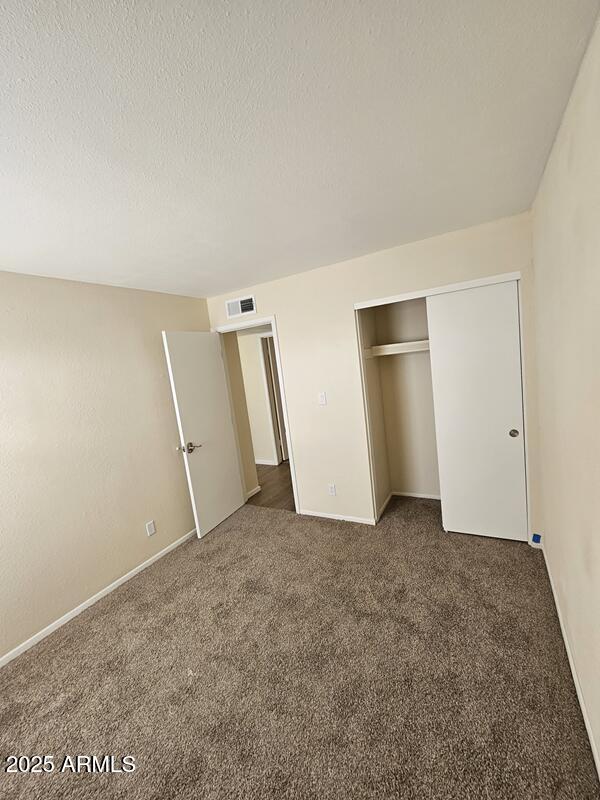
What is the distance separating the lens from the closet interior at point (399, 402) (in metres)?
3.09

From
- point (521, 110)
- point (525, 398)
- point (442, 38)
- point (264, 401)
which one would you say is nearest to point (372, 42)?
point (442, 38)

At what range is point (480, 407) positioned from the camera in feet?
8.09

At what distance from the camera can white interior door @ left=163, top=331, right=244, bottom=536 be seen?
3066 mm

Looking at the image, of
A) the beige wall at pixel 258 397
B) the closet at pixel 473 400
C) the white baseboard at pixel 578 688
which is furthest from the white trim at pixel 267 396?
the white baseboard at pixel 578 688

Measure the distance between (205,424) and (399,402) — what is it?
6.56ft

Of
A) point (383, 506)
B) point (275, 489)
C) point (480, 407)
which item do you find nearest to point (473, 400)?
point (480, 407)

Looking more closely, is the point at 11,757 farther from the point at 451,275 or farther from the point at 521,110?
the point at 451,275

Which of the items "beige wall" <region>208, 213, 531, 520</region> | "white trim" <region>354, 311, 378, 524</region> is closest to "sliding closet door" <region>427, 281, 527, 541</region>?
"beige wall" <region>208, 213, 531, 520</region>

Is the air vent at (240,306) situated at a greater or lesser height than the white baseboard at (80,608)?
greater

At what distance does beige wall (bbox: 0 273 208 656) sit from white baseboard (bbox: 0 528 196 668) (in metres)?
0.04

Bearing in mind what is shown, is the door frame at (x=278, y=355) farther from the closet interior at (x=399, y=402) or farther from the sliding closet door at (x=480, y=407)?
the sliding closet door at (x=480, y=407)

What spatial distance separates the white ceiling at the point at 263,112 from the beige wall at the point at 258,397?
3372 millimetres

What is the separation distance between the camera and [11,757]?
147 centimetres

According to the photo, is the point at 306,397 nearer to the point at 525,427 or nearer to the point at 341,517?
the point at 341,517
